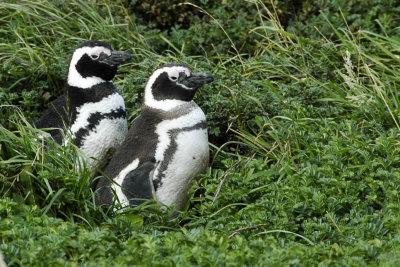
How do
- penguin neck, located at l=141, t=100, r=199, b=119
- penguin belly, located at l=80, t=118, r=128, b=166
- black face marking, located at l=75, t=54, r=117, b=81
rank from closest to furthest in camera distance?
1. penguin neck, located at l=141, t=100, r=199, b=119
2. penguin belly, located at l=80, t=118, r=128, b=166
3. black face marking, located at l=75, t=54, r=117, b=81

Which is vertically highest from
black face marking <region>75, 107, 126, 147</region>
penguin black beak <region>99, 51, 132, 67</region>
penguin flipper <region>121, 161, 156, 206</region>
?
penguin black beak <region>99, 51, 132, 67</region>

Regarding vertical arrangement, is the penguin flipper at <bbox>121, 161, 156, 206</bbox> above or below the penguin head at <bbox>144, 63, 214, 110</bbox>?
below

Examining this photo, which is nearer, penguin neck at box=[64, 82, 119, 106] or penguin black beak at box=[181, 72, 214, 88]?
penguin black beak at box=[181, 72, 214, 88]

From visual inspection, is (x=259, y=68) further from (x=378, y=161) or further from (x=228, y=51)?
(x=378, y=161)

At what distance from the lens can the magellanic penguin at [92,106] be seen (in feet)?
18.4

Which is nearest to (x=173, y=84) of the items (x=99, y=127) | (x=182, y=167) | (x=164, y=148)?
(x=164, y=148)

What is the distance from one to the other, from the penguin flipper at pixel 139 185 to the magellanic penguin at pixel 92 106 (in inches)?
23.9

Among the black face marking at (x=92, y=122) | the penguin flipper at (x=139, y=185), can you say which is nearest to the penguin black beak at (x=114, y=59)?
the black face marking at (x=92, y=122)

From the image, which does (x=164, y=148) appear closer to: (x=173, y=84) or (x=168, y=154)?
(x=168, y=154)

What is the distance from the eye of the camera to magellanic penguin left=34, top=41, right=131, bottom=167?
5621mm

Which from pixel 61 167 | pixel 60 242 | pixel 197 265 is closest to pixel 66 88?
pixel 61 167

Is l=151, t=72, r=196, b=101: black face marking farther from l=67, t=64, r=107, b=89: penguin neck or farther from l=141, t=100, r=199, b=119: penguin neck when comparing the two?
l=67, t=64, r=107, b=89: penguin neck

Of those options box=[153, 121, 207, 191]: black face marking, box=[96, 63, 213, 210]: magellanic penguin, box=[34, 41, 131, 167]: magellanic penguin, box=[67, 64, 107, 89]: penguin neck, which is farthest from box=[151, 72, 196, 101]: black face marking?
box=[67, 64, 107, 89]: penguin neck

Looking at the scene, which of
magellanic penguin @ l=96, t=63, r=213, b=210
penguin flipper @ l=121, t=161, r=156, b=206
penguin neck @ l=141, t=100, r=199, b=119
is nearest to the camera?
penguin flipper @ l=121, t=161, r=156, b=206
